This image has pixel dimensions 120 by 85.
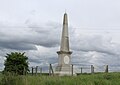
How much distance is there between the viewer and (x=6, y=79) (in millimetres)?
20547

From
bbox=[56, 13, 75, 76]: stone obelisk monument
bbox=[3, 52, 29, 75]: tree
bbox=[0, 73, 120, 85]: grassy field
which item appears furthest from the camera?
bbox=[3, 52, 29, 75]: tree

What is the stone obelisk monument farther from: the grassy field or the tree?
the grassy field

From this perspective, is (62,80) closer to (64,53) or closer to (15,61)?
(64,53)

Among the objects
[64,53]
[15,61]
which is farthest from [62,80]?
[15,61]

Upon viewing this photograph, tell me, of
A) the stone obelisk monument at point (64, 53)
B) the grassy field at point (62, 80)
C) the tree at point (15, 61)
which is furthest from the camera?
the tree at point (15, 61)

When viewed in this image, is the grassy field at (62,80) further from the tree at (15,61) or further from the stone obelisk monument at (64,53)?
the tree at (15,61)

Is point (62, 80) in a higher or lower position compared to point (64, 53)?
lower

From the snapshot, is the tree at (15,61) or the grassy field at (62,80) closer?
the grassy field at (62,80)

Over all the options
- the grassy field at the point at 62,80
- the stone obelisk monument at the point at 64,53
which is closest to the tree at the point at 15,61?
the stone obelisk monument at the point at 64,53

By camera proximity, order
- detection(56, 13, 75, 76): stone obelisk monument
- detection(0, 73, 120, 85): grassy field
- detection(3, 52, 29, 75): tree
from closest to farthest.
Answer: detection(0, 73, 120, 85): grassy field → detection(56, 13, 75, 76): stone obelisk monument → detection(3, 52, 29, 75): tree

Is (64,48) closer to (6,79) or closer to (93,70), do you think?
(93,70)

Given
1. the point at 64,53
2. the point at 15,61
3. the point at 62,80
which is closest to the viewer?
the point at 62,80

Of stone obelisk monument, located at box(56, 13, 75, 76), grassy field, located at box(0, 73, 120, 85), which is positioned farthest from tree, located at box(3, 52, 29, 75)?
grassy field, located at box(0, 73, 120, 85)

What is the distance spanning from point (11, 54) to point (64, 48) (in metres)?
7.67
